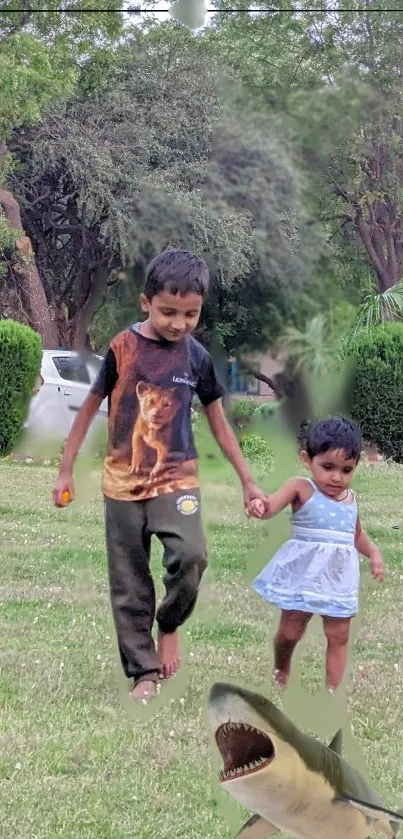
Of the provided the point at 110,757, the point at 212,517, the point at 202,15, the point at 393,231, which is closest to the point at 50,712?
the point at 110,757

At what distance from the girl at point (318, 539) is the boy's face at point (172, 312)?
37 centimetres

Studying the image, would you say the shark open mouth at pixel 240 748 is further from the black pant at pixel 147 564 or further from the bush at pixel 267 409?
the bush at pixel 267 409

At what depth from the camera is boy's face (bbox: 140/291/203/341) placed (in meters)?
2.41

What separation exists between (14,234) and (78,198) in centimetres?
180

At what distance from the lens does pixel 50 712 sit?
342 centimetres

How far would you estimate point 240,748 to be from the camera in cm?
188

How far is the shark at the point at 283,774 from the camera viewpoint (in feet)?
5.95

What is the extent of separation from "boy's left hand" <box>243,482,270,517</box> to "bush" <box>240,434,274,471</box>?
299 millimetres

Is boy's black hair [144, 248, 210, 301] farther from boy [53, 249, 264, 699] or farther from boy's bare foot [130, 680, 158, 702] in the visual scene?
boy's bare foot [130, 680, 158, 702]

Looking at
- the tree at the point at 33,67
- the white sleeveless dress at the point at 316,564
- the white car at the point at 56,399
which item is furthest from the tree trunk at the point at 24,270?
the white sleeveless dress at the point at 316,564

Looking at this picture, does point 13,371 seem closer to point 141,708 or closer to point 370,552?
point 141,708

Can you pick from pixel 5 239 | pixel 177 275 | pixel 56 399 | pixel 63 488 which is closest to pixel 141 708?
pixel 63 488

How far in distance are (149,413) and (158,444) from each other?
0.25ft

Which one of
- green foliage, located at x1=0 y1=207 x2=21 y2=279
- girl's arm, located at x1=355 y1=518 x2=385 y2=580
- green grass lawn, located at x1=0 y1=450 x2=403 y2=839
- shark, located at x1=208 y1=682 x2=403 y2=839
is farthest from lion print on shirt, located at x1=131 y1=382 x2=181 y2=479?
green foliage, located at x1=0 y1=207 x2=21 y2=279
